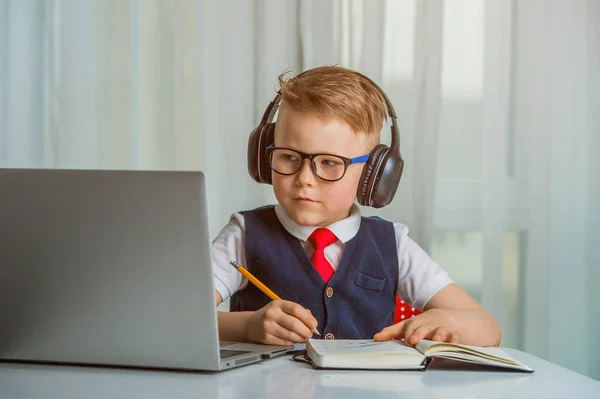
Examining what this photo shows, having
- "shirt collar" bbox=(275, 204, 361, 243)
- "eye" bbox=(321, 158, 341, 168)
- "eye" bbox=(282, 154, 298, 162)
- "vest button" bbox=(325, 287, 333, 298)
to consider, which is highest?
"eye" bbox=(282, 154, 298, 162)

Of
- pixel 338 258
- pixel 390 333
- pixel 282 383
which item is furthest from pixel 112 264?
pixel 338 258

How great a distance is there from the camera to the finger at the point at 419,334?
44.1 inches

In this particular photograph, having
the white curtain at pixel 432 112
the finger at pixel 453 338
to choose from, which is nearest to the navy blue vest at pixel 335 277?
the finger at pixel 453 338

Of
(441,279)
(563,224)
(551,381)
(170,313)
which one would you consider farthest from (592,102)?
(170,313)

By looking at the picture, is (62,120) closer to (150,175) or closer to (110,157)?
(110,157)

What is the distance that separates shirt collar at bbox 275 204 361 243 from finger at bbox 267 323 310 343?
326 millimetres

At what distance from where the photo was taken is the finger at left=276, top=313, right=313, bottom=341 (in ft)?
3.83

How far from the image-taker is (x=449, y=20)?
2.51m

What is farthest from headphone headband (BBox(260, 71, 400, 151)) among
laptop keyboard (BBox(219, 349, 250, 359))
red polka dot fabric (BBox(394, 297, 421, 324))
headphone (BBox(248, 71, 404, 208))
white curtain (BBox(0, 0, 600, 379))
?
white curtain (BBox(0, 0, 600, 379))

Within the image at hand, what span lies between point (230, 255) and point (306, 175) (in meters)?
0.25

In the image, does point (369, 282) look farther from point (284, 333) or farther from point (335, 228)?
point (284, 333)

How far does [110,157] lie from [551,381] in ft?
6.05

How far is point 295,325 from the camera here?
1168mm

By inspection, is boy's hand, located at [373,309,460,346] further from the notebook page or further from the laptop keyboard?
the laptop keyboard
